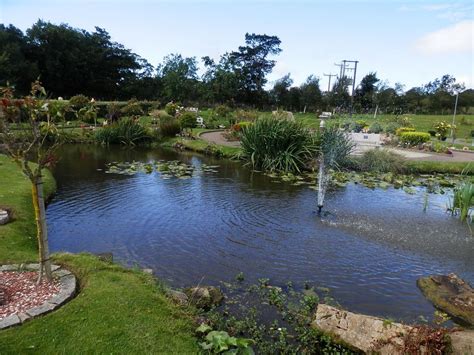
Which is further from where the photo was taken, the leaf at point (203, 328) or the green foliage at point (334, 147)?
the green foliage at point (334, 147)

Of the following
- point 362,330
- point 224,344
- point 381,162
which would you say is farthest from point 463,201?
point 224,344

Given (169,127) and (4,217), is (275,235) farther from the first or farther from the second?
Answer: (169,127)

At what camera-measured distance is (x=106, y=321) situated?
3881 millimetres

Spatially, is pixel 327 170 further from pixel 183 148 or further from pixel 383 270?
pixel 183 148

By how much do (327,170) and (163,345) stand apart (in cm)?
1149

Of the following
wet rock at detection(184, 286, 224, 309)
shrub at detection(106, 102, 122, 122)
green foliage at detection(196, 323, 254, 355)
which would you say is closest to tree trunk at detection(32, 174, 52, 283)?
wet rock at detection(184, 286, 224, 309)

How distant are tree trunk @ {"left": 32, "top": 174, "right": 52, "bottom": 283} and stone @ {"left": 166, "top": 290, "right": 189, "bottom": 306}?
1.44 metres

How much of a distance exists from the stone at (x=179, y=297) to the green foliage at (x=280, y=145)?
421 inches

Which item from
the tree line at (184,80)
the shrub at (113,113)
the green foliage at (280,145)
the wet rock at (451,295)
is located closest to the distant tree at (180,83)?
the tree line at (184,80)

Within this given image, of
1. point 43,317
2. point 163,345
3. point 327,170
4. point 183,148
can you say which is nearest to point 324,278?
point 163,345

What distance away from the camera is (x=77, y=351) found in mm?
3449

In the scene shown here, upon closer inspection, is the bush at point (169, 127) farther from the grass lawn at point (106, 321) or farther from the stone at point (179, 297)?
the stone at point (179, 297)

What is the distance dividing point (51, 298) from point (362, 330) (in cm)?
346

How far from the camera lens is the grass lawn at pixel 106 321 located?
139 inches
